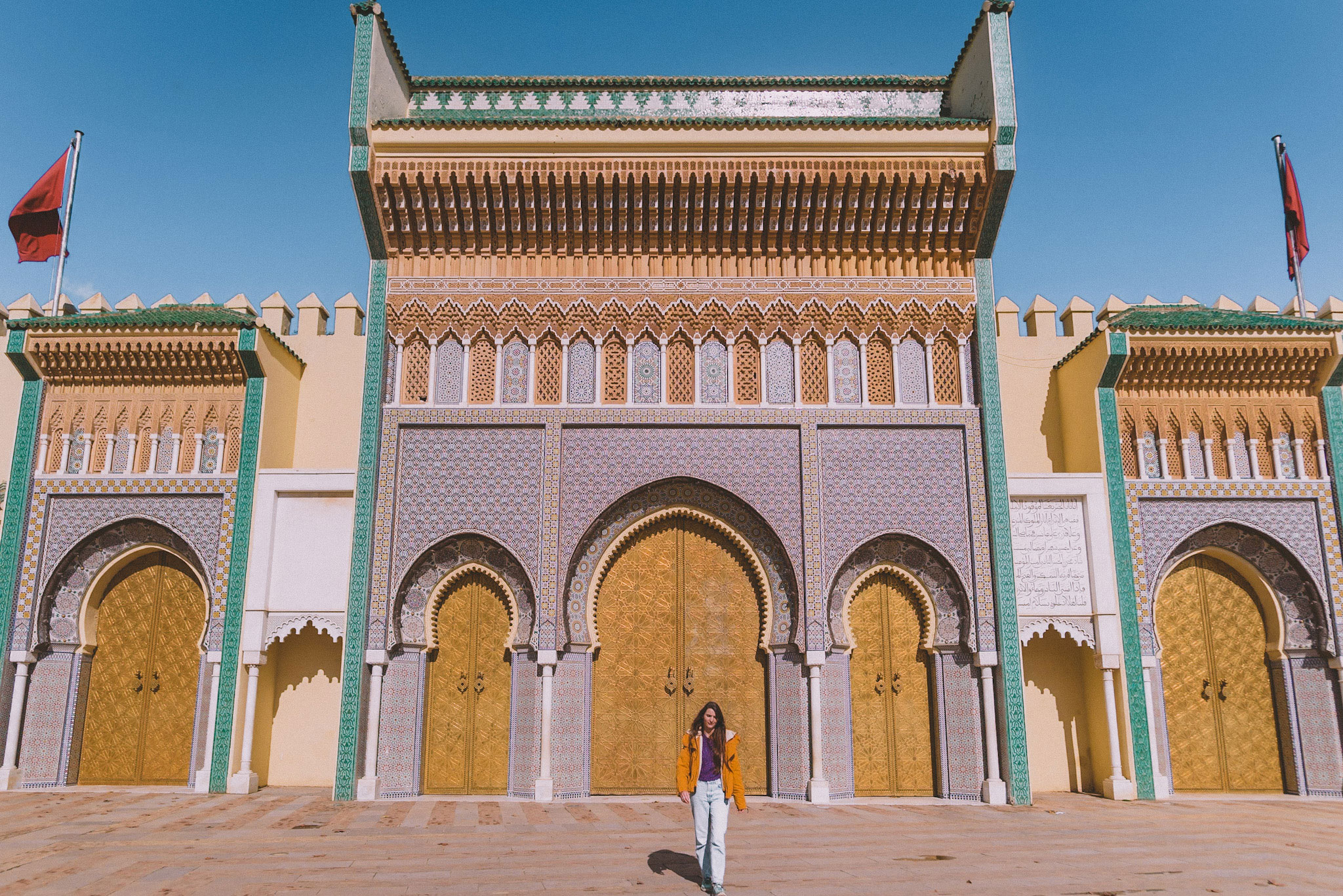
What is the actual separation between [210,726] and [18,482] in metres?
3.16

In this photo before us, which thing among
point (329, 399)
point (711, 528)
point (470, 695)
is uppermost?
point (329, 399)

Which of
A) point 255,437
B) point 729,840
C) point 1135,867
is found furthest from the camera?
point 255,437

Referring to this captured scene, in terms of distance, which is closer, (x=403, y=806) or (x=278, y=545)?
(x=403, y=806)

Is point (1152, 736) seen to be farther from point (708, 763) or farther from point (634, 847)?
point (708, 763)

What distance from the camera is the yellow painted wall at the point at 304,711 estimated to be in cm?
943

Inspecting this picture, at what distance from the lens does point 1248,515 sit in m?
9.35

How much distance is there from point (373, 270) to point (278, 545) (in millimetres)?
2869

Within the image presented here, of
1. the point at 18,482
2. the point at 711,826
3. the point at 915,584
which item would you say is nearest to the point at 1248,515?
the point at 915,584

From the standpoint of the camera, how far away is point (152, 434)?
374 inches

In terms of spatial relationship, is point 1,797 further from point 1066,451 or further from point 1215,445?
point 1215,445

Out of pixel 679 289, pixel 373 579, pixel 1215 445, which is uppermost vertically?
pixel 679 289

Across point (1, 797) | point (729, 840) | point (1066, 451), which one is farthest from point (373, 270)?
point (1066, 451)

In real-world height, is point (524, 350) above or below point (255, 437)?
above

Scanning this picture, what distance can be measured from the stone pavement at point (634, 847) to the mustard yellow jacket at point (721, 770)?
0.51 meters
